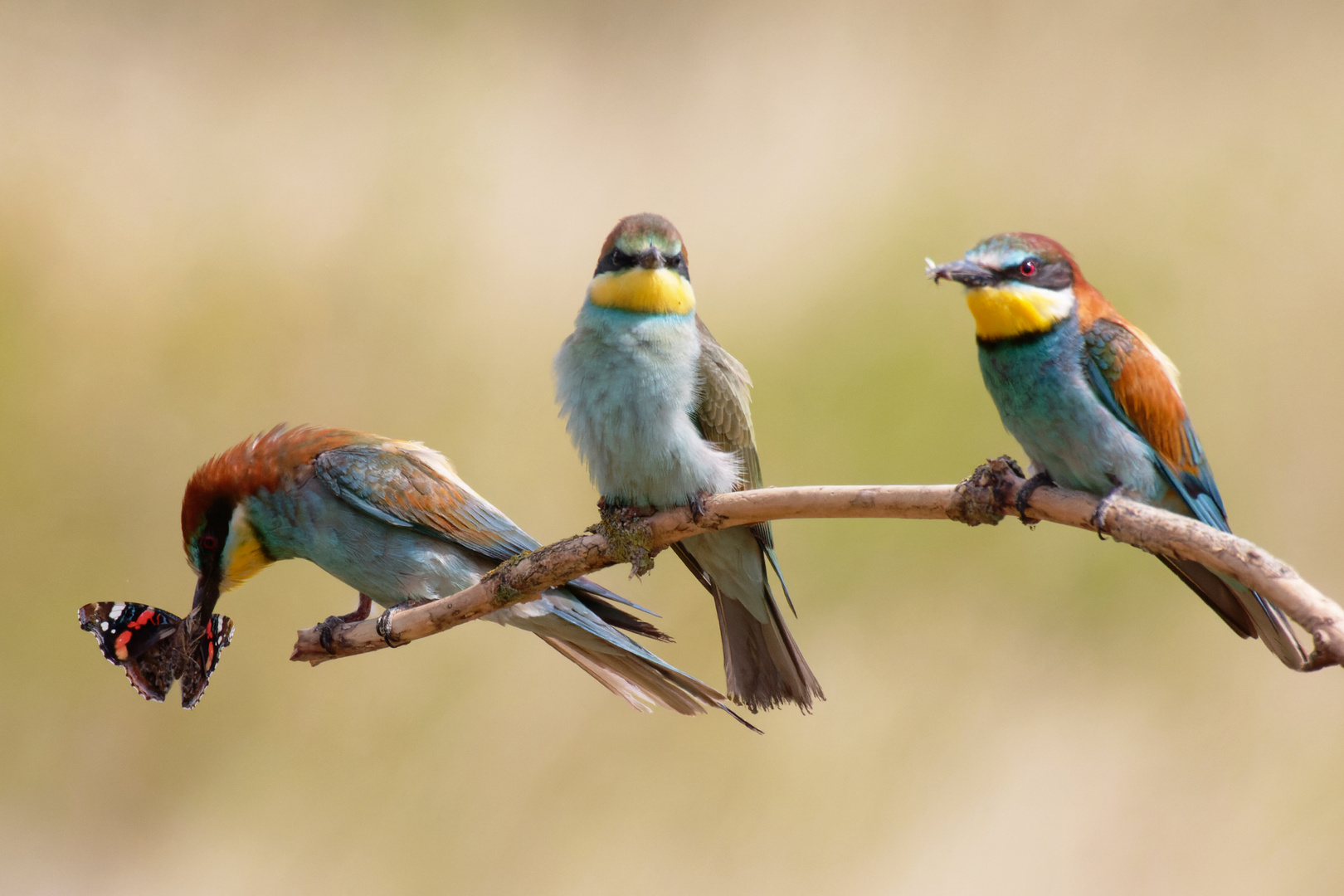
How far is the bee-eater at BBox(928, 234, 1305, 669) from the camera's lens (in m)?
1.71

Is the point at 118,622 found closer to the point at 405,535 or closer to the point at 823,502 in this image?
the point at 405,535

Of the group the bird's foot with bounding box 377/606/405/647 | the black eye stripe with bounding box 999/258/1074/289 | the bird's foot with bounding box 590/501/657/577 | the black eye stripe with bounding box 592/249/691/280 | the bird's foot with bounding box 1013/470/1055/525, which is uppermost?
the black eye stripe with bounding box 592/249/691/280

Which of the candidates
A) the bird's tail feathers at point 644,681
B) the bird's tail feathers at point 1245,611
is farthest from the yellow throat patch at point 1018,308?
the bird's tail feathers at point 644,681

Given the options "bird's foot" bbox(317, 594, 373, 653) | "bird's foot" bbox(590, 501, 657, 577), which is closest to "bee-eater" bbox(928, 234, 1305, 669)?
"bird's foot" bbox(590, 501, 657, 577)

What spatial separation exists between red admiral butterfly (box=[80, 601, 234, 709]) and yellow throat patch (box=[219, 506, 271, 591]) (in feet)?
0.37

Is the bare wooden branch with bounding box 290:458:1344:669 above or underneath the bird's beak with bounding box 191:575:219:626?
above

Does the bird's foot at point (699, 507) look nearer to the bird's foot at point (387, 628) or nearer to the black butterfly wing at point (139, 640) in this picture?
the bird's foot at point (387, 628)

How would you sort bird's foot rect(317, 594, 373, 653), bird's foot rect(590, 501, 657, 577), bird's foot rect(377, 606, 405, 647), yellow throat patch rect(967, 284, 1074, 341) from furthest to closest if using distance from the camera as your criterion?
1. bird's foot rect(317, 594, 373, 653)
2. bird's foot rect(377, 606, 405, 647)
3. bird's foot rect(590, 501, 657, 577)
4. yellow throat patch rect(967, 284, 1074, 341)

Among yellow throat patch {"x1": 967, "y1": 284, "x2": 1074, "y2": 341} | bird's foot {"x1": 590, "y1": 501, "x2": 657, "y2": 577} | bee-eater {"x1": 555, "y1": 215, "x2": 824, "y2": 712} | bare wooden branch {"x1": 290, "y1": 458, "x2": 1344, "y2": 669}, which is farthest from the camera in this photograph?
bee-eater {"x1": 555, "y1": 215, "x2": 824, "y2": 712}

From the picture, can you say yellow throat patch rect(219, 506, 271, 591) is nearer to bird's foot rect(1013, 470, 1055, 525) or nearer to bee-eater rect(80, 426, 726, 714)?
bee-eater rect(80, 426, 726, 714)

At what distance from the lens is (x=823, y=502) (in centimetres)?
160

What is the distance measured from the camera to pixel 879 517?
1593 mm

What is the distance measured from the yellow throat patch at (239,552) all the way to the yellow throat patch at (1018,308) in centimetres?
154

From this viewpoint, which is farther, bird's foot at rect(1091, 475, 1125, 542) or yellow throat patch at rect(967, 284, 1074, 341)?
yellow throat patch at rect(967, 284, 1074, 341)
